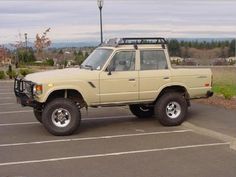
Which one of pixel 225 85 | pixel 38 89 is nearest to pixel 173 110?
pixel 38 89

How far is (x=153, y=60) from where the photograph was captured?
39.8 feet

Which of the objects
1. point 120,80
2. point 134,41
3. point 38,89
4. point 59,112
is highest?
point 134,41

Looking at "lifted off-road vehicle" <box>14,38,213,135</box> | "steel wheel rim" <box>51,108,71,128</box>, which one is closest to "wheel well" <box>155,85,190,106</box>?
"lifted off-road vehicle" <box>14,38,213,135</box>

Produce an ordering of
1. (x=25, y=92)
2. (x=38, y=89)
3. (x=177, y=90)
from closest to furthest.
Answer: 1. (x=38, y=89)
2. (x=25, y=92)
3. (x=177, y=90)

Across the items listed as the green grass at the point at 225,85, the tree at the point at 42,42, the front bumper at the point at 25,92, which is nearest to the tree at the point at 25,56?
the tree at the point at 42,42

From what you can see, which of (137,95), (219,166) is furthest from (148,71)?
(219,166)

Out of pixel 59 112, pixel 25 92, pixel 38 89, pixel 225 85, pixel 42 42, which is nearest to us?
pixel 38 89

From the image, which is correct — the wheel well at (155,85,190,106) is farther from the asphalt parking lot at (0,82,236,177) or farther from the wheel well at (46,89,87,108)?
the wheel well at (46,89,87,108)

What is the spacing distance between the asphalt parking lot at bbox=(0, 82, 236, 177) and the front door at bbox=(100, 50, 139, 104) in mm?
750

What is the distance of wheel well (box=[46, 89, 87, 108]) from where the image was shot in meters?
11.2

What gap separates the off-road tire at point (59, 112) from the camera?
35.9ft

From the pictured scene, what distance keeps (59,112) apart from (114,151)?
2.35 m

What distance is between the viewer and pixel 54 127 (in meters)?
11.0

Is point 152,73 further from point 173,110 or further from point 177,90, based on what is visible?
point 173,110
